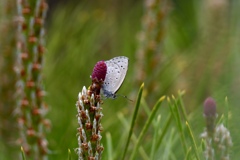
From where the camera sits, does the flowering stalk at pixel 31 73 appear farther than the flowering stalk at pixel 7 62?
No

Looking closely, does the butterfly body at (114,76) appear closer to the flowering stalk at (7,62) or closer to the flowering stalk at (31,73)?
the flowering stalk at (31,73)

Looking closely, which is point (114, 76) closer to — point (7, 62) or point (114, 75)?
point (114, 75)

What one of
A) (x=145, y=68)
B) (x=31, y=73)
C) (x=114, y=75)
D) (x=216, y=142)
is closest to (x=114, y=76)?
(x=114, y=75)

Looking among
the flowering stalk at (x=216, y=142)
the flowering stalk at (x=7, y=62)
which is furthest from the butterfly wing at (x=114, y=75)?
the flowering stalk at (x=7, y=62)

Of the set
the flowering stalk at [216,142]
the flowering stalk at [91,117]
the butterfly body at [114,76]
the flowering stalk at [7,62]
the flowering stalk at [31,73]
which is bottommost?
the flowering stalk at [216,142]

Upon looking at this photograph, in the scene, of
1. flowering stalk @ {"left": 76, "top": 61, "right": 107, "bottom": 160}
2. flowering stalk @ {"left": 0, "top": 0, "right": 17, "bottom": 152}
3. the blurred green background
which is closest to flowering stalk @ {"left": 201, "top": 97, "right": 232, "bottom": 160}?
flowering stalk @ {"left": 76, "top": 61, "right": 107, "bottom": 160}

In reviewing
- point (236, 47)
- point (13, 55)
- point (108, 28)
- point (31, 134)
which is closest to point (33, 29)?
point (31, 134)

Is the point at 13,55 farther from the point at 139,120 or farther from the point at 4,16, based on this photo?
the point at 139,120
